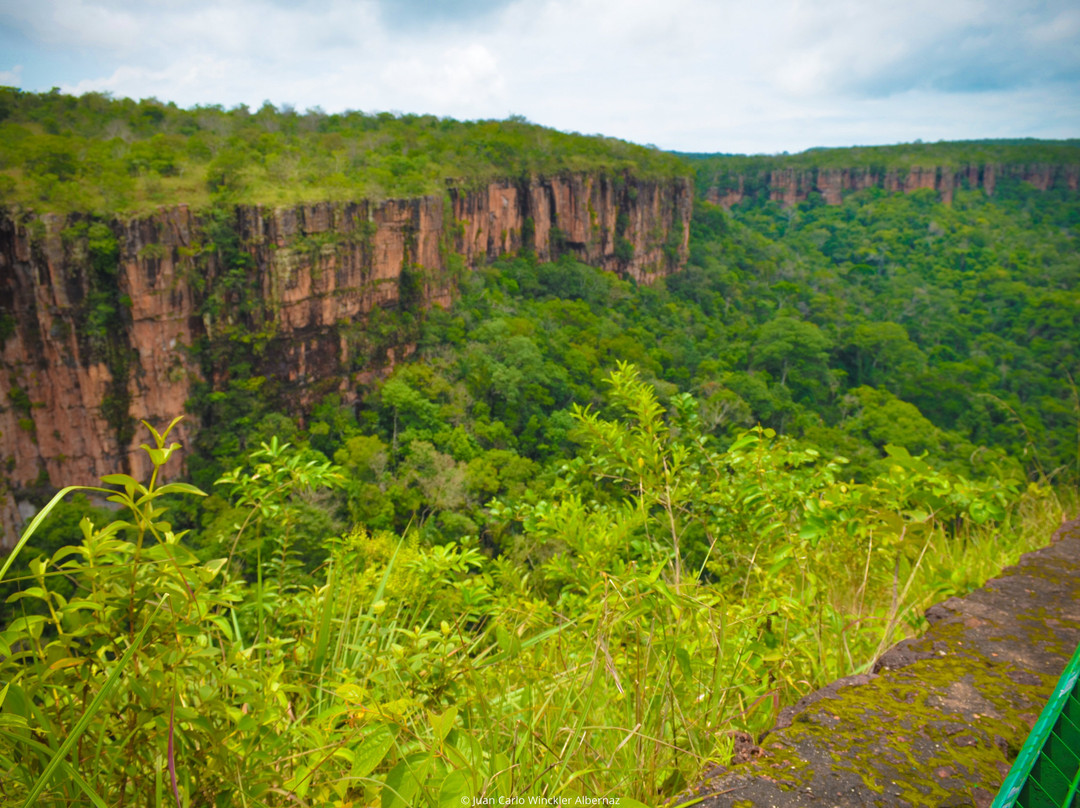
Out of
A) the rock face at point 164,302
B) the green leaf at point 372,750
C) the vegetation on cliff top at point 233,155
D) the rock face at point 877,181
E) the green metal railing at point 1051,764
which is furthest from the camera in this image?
the rock face at point 877,181

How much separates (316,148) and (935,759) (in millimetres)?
26879

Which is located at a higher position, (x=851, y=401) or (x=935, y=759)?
(x=935, y=759)

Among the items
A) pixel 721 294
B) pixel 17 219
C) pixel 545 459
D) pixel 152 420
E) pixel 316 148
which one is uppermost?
pixel 316 148

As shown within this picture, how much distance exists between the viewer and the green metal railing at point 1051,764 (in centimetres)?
73

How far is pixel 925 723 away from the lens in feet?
3.65

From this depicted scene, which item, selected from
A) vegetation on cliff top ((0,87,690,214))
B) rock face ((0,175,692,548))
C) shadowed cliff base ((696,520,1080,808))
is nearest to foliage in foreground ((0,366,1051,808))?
shadowed cliff base ((696,520,1080,808))

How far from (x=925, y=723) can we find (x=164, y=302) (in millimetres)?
21201

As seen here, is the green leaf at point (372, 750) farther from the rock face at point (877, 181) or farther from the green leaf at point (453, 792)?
the rock face at point (877, 181)

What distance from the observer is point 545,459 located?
742 inches

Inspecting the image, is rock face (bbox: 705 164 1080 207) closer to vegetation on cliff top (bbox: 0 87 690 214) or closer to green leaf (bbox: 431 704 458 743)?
vegetation on cliff top (bbox: 0 87 690 214)

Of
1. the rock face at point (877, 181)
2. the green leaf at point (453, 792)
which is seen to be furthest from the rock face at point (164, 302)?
the rock face at point (877, 181)

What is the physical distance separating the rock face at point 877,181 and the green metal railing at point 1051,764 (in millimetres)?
64348

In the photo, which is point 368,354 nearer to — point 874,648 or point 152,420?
point 152,420

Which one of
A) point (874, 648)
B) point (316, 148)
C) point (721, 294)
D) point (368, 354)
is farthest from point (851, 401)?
point (874, 648)
